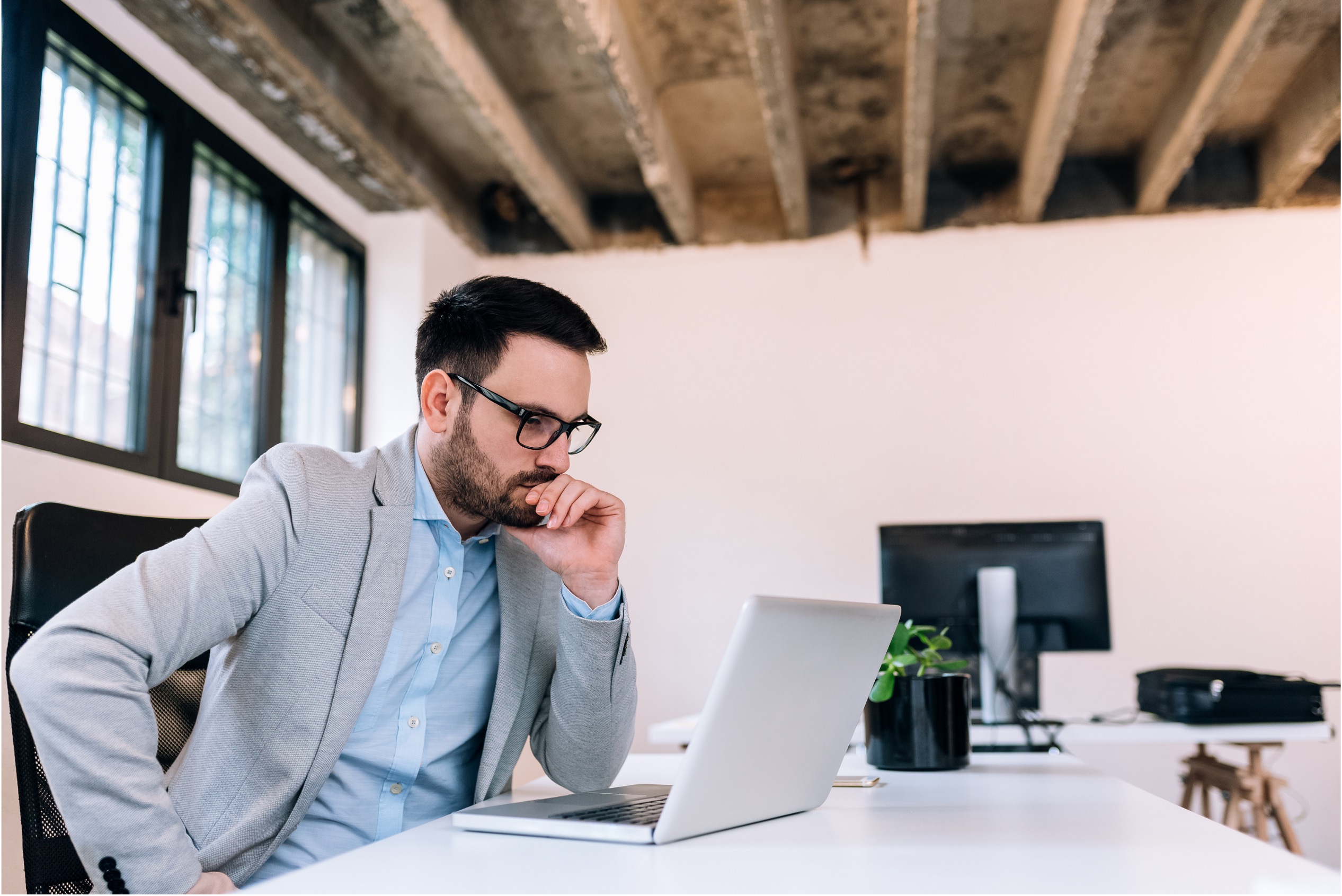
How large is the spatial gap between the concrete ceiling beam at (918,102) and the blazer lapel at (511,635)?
7.17ft

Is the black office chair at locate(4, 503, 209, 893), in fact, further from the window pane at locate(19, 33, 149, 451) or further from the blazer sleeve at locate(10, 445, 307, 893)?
the window pane at locate(19, 33, 149, 451)

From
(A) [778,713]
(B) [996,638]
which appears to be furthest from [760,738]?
(B) [996,638]

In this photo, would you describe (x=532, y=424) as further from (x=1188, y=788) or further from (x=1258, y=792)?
(x=1188, y=788)

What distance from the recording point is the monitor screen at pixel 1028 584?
243cm

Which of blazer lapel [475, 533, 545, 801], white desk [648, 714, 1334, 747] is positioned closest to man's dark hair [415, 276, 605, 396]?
blazer lapel [475, 533, 545, 801]

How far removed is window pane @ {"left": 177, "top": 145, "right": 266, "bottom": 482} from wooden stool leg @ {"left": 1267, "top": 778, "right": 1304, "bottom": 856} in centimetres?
324

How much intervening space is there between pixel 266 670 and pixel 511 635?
1.01 ft

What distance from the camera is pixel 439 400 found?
1.46 meters

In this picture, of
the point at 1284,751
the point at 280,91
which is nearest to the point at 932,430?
the point at 1284,751

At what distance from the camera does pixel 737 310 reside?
4.59 m

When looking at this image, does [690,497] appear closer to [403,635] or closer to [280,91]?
[280,91]

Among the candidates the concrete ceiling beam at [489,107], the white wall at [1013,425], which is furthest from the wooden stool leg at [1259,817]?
the concrete ceiling beam at [489,107]

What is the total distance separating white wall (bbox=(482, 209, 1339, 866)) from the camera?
4.07 m

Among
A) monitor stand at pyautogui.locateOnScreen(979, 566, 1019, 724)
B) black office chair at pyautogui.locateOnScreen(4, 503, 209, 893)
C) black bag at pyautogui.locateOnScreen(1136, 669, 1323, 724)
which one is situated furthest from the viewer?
black bag at pyautogui.locateOnScreen(1136, 669, 1323, 724)
